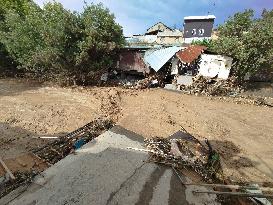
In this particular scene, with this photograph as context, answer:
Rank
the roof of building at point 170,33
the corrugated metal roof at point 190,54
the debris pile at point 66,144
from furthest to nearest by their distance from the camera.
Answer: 1. the roof of building at point 170,33
2. the corrugated metal roof at point 190,54
3. the debris pile at point 66,144

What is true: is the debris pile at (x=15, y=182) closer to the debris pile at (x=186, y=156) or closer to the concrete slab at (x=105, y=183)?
the concrete slab at (x=105, y=183)

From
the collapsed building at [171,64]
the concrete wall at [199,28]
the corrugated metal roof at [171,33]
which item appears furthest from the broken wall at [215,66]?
the corrugated metal roof at [171,33]

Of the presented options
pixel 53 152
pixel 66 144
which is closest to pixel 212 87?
pixel 66 144

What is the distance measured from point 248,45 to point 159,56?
7108mm

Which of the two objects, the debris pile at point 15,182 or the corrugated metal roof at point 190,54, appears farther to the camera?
the corrugated metal roof at point 190,54

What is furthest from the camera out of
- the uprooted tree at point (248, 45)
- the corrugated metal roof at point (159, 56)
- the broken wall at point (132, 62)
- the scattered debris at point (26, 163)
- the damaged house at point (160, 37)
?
the damaged house at point (160, 37)

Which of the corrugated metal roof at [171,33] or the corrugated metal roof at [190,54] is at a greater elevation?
the corrugated metal roof at [171,33]

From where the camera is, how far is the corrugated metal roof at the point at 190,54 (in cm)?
2175

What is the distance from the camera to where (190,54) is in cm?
2205

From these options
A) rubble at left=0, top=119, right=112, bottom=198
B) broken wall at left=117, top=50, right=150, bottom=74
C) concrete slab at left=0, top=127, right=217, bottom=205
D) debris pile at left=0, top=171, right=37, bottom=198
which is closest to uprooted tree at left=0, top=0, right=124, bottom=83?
broken wall at left=117, top=50, right=150, bottom=74

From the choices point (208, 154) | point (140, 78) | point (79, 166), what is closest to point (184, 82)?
point (140, 78)

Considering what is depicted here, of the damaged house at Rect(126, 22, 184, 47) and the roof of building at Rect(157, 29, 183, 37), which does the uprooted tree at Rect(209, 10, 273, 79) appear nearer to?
the damaged house at Rect(126, 22, 184, 47)

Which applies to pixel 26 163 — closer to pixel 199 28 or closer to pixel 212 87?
pixel 212 87

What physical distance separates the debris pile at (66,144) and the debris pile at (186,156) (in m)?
2.47
